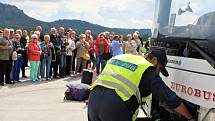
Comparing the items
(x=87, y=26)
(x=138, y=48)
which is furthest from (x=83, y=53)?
(x=87, y=26)

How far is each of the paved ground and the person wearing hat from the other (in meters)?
4.51

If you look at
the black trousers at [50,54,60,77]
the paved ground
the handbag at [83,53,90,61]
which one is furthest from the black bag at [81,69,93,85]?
the handbag at [83,53,90,61]

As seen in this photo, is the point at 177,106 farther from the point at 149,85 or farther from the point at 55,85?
the point at 55,85

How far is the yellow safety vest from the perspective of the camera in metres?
4.09

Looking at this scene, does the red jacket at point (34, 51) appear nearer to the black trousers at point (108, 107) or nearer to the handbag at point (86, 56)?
the handbag at point (86, 56)

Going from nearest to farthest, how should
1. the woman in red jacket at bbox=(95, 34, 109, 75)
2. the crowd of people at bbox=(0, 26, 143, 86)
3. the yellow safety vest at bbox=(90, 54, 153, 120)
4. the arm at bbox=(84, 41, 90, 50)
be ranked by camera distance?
the yellow safety vest at bbox=(90, 54, 153, 120) < the crowd of people at bbox=(0, 26, 143, 86) < the arm at bbox=(84, 41, 90, 50) < the woman in red jacket at bbox=(95, 34, 109, 75)

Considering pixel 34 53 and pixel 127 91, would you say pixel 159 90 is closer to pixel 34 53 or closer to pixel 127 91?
pixel 127 91

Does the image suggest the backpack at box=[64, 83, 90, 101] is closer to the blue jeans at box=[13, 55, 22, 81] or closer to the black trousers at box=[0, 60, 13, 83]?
the black trousers at box=[0, 60, 13, 83]

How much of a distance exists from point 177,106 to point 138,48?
12.7m

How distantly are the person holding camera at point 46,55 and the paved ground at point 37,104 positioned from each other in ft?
1.98

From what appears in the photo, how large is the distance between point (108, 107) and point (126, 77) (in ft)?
1.07

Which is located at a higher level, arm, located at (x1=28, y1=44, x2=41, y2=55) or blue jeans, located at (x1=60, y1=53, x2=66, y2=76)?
arm, located at (x1=28, y1=44, x2=41, y2=55)

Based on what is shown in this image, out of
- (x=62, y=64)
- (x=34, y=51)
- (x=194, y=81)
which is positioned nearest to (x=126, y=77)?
(x=194, y=81)

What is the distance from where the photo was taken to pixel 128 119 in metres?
4.12
